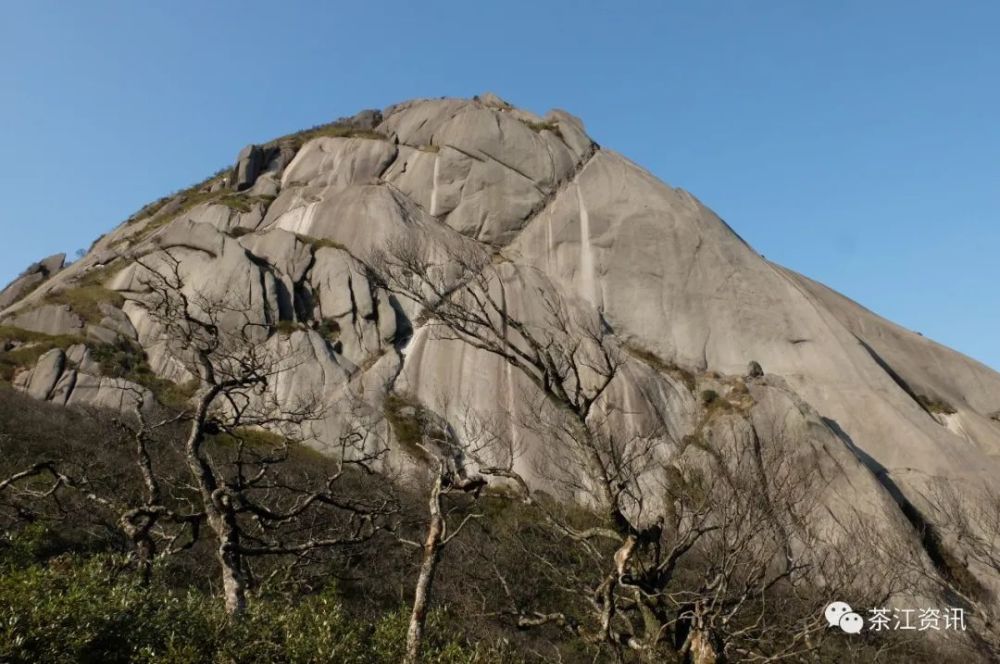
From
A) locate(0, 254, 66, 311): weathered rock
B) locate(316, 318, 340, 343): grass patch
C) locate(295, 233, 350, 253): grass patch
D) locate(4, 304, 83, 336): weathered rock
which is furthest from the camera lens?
locate(0, 254, 66, 311): weathered rock

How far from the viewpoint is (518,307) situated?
161ft

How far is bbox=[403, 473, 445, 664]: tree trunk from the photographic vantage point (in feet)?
32.7

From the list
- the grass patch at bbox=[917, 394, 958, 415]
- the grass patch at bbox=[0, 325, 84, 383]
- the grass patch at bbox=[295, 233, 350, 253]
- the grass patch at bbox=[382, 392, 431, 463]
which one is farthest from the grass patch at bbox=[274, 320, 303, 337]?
the grass patch at bbox=[917, 394, 958, 415]

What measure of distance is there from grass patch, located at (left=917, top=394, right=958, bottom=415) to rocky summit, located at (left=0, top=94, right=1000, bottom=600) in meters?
0.14

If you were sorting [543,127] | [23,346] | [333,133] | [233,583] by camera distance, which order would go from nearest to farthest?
[233,583], [23,346], [543,127], [333,133]

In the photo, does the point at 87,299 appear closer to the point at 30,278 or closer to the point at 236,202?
the point at 236,202

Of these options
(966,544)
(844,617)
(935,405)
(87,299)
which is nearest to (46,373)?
(87,299)

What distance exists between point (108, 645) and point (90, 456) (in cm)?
2435

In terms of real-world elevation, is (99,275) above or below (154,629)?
above

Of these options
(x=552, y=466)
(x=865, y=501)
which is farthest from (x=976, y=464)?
(x=552, y=466)

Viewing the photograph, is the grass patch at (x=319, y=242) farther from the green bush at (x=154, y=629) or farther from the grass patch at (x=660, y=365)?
the green bush at (x=154, y=629)

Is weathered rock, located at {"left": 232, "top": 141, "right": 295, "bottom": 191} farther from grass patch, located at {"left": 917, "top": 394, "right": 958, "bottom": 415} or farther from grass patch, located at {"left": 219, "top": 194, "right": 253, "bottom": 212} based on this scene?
grass patch, located at {"left": 917, "top": 394, "right": 958, "bottom": 415}

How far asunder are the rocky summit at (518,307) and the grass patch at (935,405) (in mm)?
144

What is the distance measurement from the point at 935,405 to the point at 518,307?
3241 centimetres
